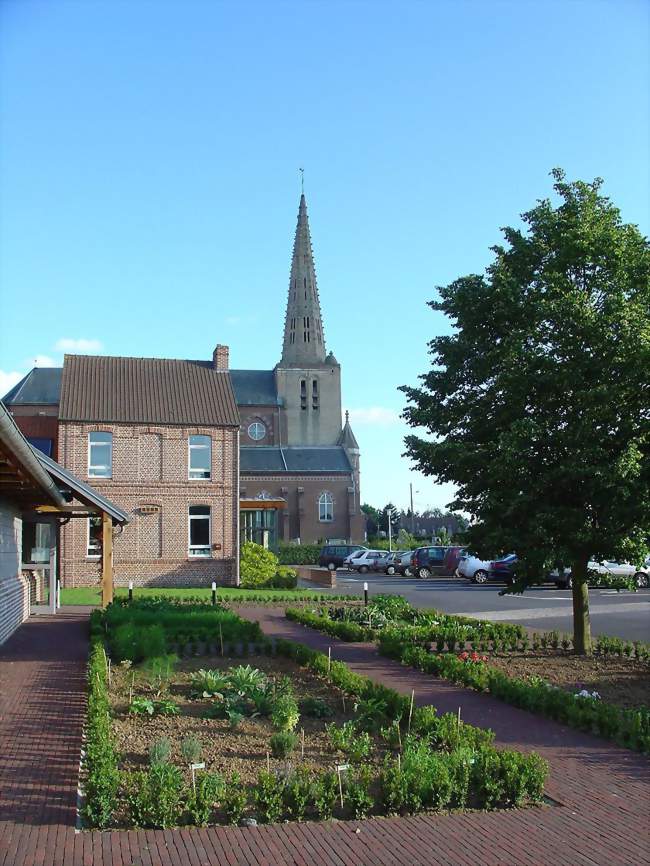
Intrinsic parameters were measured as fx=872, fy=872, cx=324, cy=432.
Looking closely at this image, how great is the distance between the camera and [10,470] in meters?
14.2

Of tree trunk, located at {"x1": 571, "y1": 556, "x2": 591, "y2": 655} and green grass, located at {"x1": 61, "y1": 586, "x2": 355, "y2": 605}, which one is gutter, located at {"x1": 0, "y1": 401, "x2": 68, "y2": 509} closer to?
tree trunk, located at {"x1": 571, "y1": 556, "x2": 591, "y2": 655}

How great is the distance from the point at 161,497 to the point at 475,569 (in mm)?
15609

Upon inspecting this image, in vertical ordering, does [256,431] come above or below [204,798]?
above

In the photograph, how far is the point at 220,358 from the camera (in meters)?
38.4

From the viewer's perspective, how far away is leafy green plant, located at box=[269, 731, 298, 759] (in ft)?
27.0

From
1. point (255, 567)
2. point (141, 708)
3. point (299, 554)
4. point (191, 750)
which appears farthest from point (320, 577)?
point (191, 750)

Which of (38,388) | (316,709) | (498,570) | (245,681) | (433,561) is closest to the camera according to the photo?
(316,709)

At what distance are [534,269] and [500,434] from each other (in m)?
3.09

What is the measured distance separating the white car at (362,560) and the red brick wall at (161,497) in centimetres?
2080

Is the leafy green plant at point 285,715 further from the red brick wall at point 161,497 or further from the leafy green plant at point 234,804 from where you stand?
the red brick wall at point 161,497

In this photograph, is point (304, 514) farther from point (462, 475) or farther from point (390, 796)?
point (390, 796)

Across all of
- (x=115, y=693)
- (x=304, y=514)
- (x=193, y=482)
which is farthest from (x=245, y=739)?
(x=304, y=514)

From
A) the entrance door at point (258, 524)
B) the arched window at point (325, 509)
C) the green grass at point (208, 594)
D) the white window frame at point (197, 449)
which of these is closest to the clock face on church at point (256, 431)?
the arched window at point (325, 509)

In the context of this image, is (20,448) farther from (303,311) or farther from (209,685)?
(303,311)
